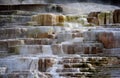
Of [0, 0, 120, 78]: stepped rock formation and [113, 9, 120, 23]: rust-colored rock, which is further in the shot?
[113, 9, 120, 23]: rust-colored rock

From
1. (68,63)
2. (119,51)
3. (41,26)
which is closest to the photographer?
(68,63)

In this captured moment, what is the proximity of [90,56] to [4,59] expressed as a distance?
2.45m

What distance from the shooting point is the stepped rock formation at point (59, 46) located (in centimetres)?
1062

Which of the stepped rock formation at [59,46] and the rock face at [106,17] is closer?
the stepped rock formation at [59,46]

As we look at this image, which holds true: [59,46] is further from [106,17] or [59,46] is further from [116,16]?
[116,16]

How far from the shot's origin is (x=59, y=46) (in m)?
12.1

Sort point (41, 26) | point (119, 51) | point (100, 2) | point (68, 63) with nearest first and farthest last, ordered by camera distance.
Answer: point (68, 63)
point (119, 51)
point (41, 26)
point (100, 2)

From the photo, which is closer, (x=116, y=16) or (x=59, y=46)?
(x=59, y=46)

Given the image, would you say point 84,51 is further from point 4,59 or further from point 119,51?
point 4,59

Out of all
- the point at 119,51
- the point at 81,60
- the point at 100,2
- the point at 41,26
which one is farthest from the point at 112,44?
the point at 100,2

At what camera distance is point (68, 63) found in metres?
10.8

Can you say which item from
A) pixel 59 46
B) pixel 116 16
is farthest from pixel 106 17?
pixel 59 46

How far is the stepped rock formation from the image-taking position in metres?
10.6

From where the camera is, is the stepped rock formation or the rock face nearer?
the stepped rock formation
